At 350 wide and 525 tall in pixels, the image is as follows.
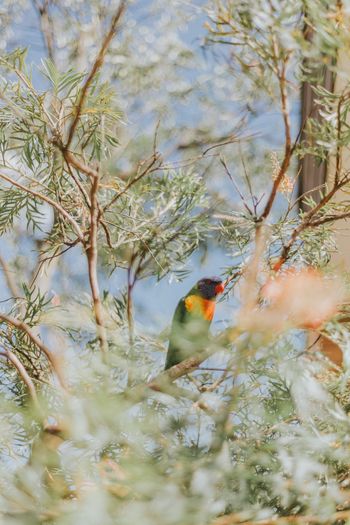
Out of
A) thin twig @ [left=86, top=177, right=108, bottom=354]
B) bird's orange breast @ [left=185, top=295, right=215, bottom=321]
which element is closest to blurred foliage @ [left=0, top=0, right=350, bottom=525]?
thin twig @ [left=86, top=177, right=108, bottom=354]

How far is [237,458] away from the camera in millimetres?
408

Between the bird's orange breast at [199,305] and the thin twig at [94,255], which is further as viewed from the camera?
the bird's orange breast at [199,305]

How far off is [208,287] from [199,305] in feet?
0.32

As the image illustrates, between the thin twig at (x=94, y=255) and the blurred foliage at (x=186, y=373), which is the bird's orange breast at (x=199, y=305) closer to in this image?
the blurred foliage at (x=186, y=373)

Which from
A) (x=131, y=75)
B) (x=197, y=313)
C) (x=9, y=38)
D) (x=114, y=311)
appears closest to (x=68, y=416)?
(x=114, y=311)

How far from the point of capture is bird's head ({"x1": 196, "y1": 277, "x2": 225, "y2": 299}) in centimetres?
100

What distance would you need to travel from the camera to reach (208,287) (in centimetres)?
103

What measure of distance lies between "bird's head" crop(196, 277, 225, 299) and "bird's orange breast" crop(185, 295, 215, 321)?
0.5 inches

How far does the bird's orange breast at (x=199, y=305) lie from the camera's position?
94 centimetres

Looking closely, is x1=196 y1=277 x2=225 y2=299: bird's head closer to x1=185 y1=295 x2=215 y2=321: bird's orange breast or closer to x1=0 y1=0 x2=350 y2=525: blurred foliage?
Result: x1=185 y1=295 x2=215 y2=321: bird's orange breast

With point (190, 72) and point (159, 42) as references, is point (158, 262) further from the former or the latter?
point (159, 42)

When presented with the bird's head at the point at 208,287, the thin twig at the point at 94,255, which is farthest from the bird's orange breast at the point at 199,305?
the thin twig at the point at 94,255

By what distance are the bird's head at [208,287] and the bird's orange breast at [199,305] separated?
0.01 meters

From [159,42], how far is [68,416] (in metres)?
1.66
